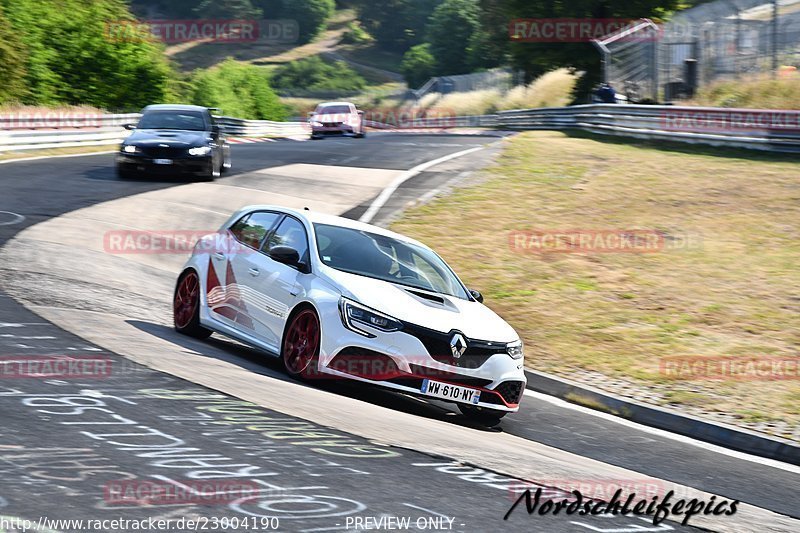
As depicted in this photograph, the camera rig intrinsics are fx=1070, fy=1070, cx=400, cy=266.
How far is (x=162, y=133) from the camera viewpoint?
73.8 ft

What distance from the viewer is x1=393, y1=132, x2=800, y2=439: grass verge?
11.3 m

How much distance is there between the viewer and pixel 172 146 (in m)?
22.0

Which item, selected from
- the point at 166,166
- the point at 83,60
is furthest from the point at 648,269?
the point at 83,60

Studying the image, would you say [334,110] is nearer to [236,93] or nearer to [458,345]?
[236,93]

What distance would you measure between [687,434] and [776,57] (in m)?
26.7

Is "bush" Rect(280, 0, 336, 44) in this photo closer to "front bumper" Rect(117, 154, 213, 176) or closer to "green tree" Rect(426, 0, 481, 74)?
"green tree" Rect(426, 0, 481, 74)

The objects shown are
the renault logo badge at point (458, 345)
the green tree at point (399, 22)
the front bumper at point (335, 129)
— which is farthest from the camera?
the green tree at point (399, 22)

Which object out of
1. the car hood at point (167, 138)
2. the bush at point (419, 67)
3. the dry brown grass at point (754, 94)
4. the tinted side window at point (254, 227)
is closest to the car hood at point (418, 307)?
the tinted side window at point (254, 227)

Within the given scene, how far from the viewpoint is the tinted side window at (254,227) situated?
1034 centimetres

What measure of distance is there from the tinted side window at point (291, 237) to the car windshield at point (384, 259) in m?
0.14

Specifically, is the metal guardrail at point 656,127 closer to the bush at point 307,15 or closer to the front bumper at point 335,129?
the front bumper at point 335,129

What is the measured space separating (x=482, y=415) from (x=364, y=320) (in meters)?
1.39

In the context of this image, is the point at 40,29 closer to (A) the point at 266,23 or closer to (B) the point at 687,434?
(B) the point at 687,434

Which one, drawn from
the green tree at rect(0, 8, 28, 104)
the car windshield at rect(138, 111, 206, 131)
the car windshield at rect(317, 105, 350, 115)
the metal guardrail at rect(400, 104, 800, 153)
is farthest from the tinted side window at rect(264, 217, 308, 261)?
the car windshield at rect(317, 105, 350, 115)
